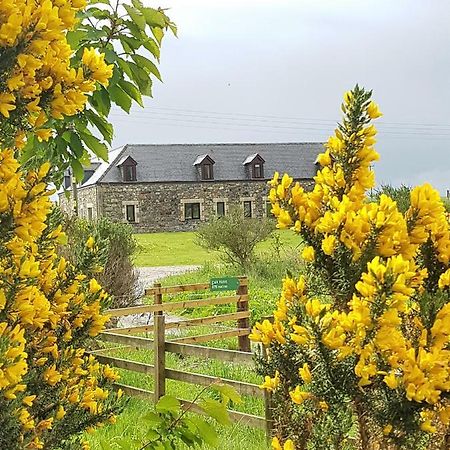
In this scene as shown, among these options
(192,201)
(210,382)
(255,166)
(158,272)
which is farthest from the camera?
(255,166)

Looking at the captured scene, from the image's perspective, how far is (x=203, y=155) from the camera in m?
43.2

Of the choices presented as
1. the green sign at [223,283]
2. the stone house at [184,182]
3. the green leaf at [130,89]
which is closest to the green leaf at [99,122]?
the green leaf at [130,89]

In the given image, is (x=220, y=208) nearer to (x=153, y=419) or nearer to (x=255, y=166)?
Answer: (x=255, y=166)

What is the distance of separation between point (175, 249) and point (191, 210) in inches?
371

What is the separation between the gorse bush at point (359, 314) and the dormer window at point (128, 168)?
39.6 meters

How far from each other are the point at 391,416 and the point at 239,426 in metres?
4.45

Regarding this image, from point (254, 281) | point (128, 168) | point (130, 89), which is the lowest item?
point (254, 281)

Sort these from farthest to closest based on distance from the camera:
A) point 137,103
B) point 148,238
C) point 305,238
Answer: point 148,238 → point 137,103 → point 305,238

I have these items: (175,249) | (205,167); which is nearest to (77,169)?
(175,249)

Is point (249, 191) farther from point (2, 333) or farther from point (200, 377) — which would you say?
point (2, 333)

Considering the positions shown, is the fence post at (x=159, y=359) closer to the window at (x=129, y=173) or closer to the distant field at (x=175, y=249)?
the distant field at (x=175, y=249)

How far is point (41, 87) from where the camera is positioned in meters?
1.42

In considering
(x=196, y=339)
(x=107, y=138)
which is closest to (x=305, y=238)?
(x=107, y=138)

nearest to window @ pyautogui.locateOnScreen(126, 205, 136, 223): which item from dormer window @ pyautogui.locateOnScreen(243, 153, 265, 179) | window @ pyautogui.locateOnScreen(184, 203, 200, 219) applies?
window @ pyautogui.locateOnScreen(184, 203, 200, 219)
